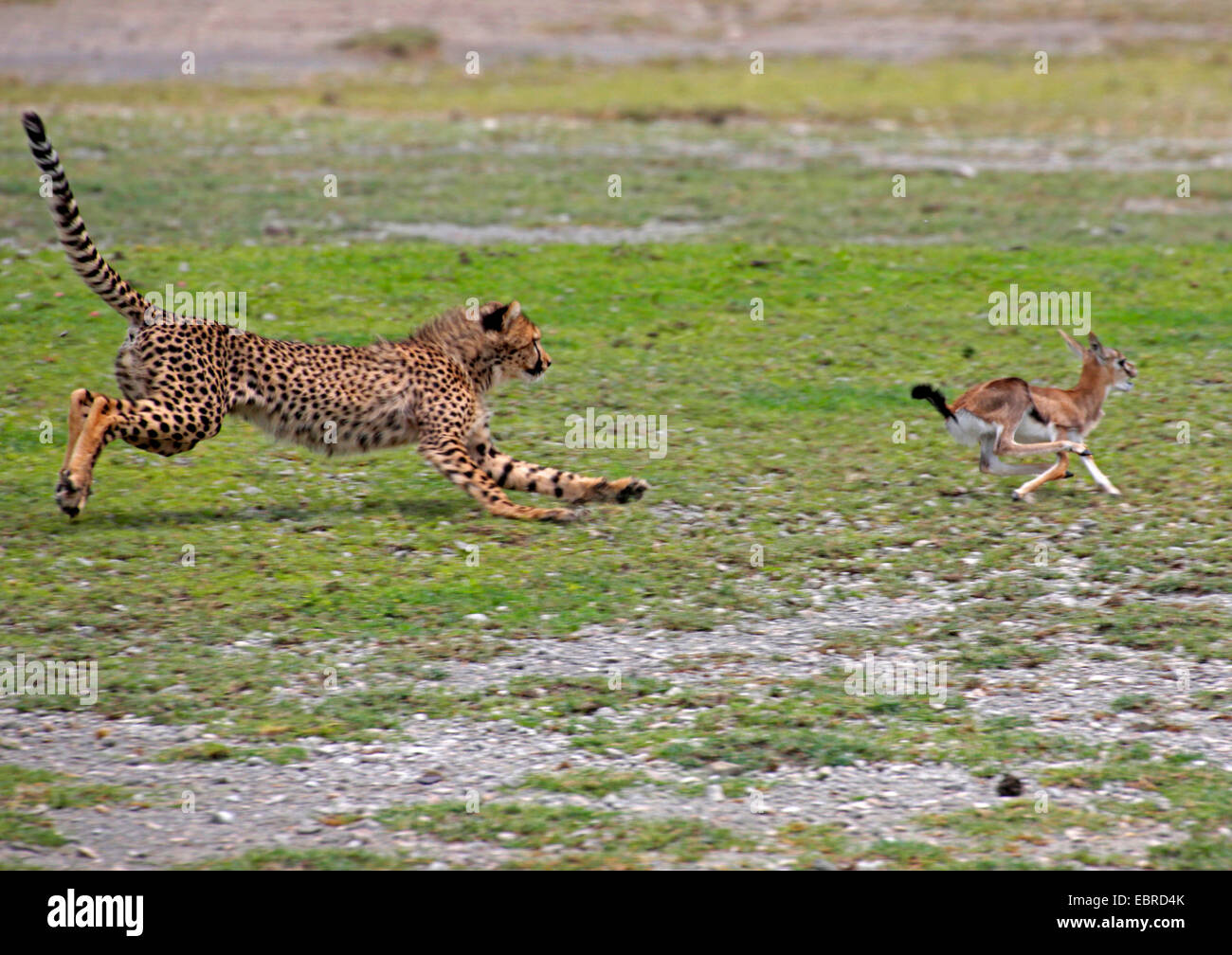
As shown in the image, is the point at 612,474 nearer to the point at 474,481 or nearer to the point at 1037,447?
the point at 474,481

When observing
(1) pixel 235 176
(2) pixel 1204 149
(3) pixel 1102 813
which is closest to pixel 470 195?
(1) pixel 235 176

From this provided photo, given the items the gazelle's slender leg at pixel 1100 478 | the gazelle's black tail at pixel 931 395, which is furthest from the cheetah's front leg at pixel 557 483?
the gazelle's slender leg at pixel 1100 478

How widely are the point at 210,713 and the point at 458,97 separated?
19.9 meters

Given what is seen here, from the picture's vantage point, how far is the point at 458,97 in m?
25.5

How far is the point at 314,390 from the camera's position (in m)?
9.45

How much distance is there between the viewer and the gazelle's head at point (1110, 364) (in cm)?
1036

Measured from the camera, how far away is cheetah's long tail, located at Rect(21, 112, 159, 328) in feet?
28.9

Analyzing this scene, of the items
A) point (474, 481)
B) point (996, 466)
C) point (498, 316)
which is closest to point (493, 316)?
point (498, 316)

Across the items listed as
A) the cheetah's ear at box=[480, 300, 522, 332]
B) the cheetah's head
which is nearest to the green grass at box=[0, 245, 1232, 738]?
the cheetah's head

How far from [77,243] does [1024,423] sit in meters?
5.45

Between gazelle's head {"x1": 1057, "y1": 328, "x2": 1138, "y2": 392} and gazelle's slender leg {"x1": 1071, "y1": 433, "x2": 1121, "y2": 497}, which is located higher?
gazelle's head {"x1": 1057, "y1": 328, "x2": 1138, "y2": 392}

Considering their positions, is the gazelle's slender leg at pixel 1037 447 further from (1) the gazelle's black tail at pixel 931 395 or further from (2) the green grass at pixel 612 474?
(1) the gazelle's black tail at pixel 931 395

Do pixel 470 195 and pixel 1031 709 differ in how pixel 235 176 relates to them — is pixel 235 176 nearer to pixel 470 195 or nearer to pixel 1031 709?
pixel 470 195

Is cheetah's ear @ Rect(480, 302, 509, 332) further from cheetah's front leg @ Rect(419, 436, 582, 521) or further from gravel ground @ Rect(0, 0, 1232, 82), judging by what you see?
gravel ground @ Rect(0, 0, 1232, 82)
